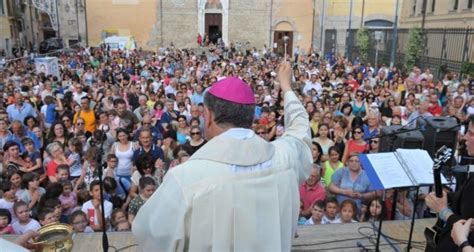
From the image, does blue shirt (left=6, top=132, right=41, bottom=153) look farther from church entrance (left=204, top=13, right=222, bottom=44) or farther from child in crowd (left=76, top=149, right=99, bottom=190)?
church entrance (left=204, top=13, right=222, bottom=44)

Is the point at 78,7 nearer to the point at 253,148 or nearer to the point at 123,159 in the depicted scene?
the point at 123,159

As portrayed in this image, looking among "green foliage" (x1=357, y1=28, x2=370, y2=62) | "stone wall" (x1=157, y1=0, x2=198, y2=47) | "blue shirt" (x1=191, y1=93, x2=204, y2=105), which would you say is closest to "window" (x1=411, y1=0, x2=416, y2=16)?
"green foliage" (x1=357, y1=28, x2=370, y2=62)

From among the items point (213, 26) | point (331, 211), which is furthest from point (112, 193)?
point (213, 26)

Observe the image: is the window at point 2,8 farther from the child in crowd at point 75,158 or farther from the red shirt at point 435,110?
the red shirt at point 435,110

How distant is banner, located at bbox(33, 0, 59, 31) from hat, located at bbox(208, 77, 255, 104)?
31.6 meters

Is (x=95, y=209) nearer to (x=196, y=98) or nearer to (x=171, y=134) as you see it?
(x=171, y=134)

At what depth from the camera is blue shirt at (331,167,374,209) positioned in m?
5.52

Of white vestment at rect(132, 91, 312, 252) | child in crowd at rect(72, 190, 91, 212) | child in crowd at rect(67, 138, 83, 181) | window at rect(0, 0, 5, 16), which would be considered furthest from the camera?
window at rect(0, 0, 5, 16)

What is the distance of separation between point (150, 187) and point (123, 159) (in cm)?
150

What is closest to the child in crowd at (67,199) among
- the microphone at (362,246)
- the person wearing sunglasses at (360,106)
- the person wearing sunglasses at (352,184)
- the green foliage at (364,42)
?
the person wearing sunglasses at (352,184)

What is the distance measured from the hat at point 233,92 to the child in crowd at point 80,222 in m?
3.57

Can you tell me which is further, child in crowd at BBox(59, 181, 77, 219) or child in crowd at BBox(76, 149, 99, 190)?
child in crowd at BBox(76, 149, 99, 190)

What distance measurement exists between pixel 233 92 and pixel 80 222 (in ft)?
12.1

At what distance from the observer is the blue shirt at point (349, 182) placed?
552cm
